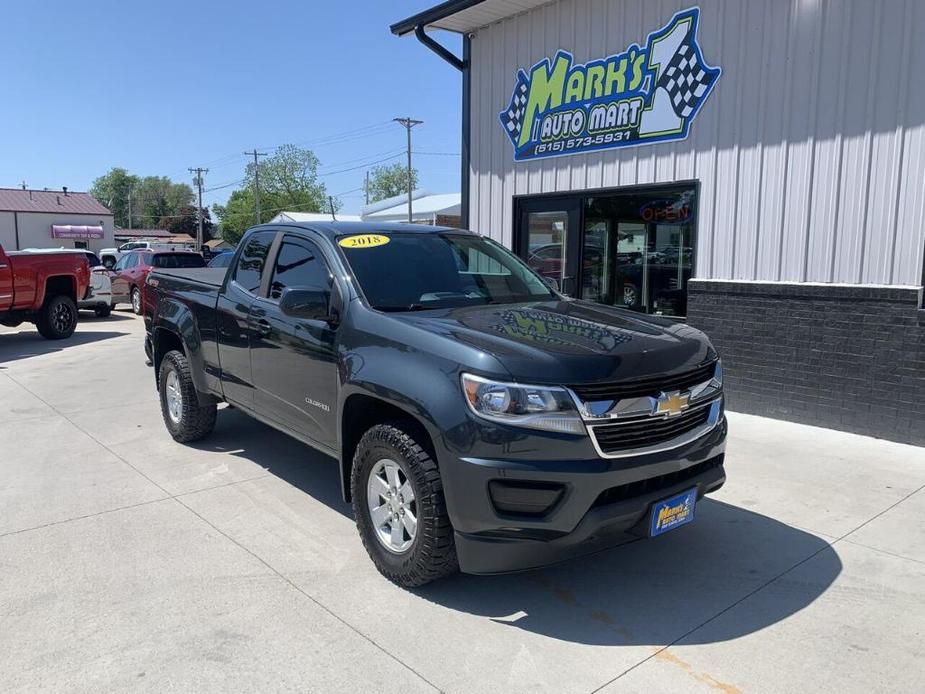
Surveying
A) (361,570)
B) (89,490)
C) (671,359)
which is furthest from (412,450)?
(89,490)

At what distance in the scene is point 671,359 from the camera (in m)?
3.42

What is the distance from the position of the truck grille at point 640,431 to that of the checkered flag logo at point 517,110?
274 inches

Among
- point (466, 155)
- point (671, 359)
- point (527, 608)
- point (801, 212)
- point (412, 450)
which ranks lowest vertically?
point (527, 608)

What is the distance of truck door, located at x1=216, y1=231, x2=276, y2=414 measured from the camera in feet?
16.5

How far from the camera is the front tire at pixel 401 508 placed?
3.29 meters

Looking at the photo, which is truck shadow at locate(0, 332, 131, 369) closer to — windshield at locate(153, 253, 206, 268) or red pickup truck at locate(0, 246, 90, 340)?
red pickup truck at locate(0, 246, 90, 340)

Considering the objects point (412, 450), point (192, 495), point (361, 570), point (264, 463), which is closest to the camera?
point (412, 450)

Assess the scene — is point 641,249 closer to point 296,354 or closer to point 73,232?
point 296,354

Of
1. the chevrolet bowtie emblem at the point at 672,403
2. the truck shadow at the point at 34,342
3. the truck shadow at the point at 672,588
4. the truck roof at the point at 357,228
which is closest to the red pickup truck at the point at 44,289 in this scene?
the truck shadow at the point at 34,342

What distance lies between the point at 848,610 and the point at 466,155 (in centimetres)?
837

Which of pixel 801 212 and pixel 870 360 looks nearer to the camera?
pixel 870 360

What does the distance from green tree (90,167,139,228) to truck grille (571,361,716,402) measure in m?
132

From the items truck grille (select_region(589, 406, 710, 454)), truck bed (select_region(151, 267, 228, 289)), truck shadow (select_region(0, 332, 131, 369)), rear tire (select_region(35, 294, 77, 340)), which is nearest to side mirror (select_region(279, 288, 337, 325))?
truck grille (select_region(589, 406, 710, 454))

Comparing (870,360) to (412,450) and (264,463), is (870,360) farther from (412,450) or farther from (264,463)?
(264,463)
